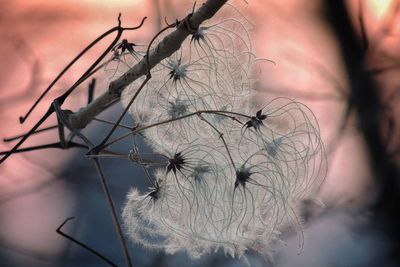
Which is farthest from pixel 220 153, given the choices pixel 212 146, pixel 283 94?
pixel 283 94

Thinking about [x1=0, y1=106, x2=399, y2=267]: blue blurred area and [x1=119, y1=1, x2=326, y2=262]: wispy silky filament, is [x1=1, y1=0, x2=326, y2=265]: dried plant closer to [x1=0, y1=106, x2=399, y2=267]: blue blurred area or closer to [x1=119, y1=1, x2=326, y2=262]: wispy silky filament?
[x1=119, y1=1, x2=326, y2=262]: wispy silky filament

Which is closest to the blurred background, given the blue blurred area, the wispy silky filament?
the blue blurred area

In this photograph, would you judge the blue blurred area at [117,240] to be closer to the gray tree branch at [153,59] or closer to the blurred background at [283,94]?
the blurred background at [283,94]

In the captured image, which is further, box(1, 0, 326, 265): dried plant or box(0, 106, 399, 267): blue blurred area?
box(0, 106, 399, 267): blue blurred area

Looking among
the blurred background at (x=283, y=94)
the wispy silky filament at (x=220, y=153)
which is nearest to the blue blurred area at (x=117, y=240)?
the blurred background at (x=283, y=94)

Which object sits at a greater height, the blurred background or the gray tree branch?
the blurred background

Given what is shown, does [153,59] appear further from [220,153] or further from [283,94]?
[283,94]

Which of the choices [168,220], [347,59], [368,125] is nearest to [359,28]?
[347,59]
